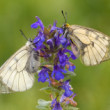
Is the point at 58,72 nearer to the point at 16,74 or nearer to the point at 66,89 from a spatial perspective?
the point at 66,89

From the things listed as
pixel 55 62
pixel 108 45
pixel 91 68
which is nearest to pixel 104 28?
pixel 91 68

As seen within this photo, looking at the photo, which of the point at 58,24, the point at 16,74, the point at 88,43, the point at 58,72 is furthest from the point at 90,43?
the point at 58,24

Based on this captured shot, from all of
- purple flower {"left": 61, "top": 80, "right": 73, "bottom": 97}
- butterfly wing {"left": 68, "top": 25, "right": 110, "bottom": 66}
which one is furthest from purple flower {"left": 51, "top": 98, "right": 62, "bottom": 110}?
butterfly wing {"left": 68, "top": 25, "right": 110, "bottom": 66}

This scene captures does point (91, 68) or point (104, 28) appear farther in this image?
point (104, 28)

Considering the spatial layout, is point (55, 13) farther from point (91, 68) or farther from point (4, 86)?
point (4, 86)

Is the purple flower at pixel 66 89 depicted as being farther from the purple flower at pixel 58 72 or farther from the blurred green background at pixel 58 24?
the blurred green background at pixel 58 24
